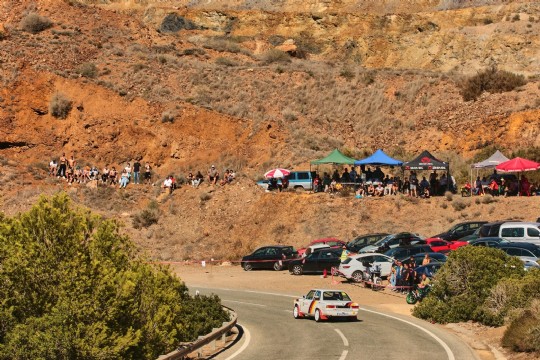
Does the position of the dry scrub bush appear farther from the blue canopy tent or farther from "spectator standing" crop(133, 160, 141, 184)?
the blue canopy tent

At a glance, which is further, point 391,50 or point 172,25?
point 172,25

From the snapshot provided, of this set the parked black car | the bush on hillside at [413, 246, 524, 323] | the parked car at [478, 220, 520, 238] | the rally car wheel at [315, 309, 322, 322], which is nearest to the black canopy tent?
the parked car at [478, 220, 520, 238]

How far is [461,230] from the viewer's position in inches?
1650

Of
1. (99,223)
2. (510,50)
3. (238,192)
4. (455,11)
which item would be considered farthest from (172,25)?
(99,223)

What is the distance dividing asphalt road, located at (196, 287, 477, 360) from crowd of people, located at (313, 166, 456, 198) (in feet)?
64.9

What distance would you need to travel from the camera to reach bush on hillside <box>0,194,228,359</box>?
48.1ft

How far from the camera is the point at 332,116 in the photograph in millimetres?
68375

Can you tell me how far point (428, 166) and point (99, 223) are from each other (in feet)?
111

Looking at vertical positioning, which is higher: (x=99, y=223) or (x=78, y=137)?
(x=78, y=137)

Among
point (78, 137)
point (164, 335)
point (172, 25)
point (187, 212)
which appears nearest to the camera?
point (164, 335)

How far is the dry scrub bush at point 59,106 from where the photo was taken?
64.0m

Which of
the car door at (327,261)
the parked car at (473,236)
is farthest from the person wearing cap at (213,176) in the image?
the parked car at (473,236)

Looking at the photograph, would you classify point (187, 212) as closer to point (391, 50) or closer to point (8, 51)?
point (8, 51)

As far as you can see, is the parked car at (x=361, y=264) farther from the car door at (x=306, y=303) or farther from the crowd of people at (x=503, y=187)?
the crowd of people at (x=503, y=187)
